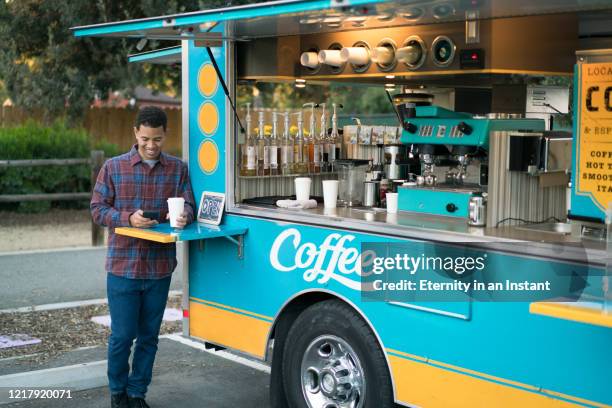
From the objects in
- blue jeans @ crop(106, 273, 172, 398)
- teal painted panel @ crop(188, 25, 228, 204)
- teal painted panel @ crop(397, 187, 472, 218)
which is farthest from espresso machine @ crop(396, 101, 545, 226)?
blue jeans @ crop(106, 273, 172, 398)

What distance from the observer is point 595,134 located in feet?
12.9

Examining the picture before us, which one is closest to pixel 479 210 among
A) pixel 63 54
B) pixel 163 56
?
pixel 163 56

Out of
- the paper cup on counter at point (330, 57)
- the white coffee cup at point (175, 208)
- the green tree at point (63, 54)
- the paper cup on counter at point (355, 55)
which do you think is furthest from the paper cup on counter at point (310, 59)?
the green tree at point (63, 54)

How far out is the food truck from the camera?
392 centimetres

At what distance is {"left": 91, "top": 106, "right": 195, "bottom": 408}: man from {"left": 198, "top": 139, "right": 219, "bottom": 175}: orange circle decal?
354 mm

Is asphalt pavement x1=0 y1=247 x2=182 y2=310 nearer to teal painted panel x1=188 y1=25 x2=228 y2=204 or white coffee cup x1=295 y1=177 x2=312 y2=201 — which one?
teal painted panel x1=188 y1=25 x2=228 y2=204

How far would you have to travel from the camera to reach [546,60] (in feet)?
17.4

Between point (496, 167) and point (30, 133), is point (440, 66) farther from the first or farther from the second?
point (30, 133)

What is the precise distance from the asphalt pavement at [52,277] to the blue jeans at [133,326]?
139 inches

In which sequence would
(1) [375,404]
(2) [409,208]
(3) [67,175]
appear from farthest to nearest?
(3) [67,175] < (2) [409,208] < (1) [375,404]

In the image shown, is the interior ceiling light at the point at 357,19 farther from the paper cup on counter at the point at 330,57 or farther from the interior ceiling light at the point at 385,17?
the paper cup on counter at the point at 330,57

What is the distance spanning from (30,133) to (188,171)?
1105cm

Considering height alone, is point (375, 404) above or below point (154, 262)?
below

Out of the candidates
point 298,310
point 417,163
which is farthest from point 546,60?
point 298,310
